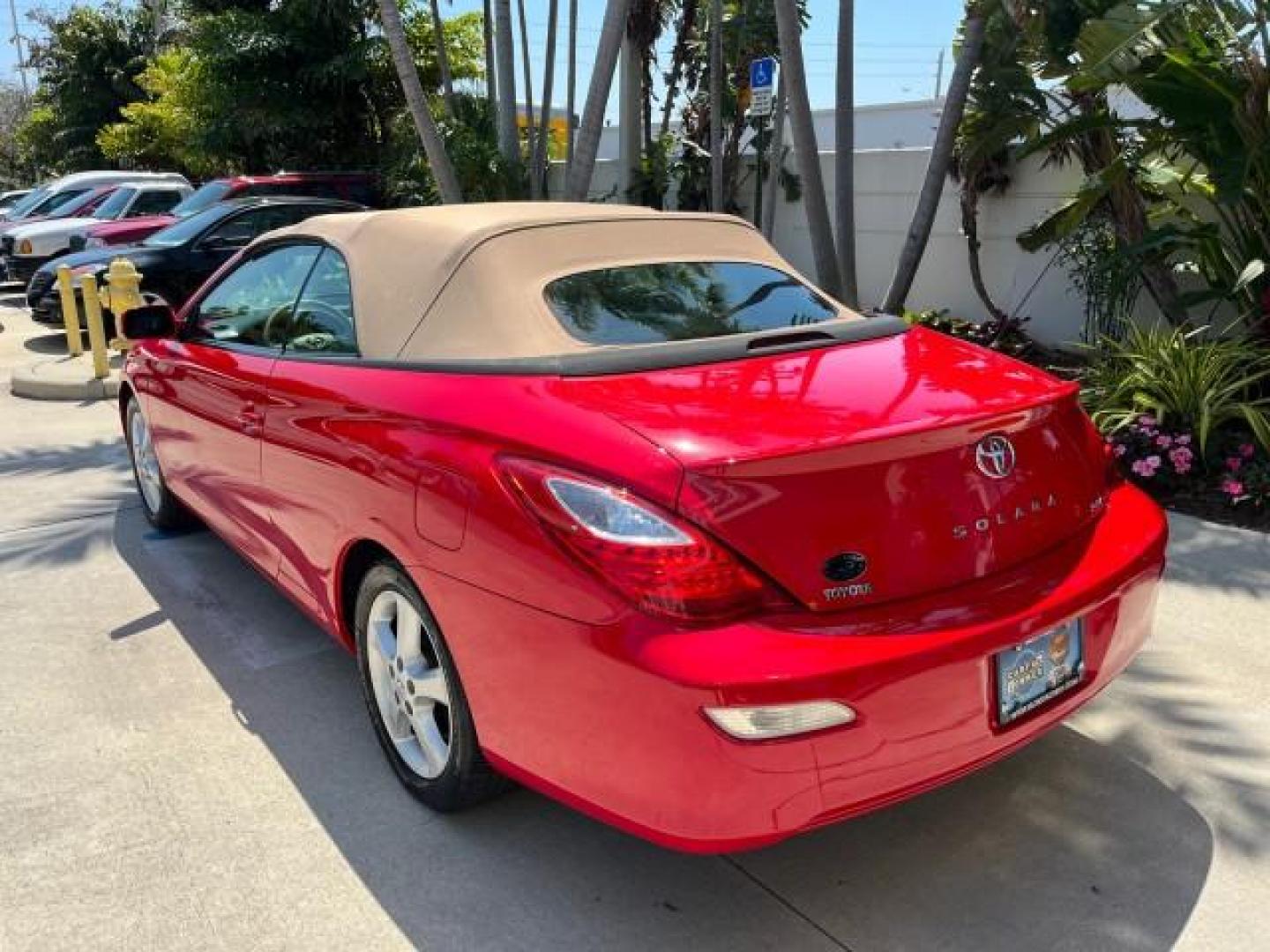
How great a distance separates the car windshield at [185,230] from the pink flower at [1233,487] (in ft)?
32.4

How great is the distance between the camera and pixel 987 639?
232cm

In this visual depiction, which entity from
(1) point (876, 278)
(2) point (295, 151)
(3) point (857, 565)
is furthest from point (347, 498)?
(2) point (295, 151)

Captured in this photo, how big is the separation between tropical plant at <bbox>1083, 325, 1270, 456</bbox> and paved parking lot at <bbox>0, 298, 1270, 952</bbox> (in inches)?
70.9

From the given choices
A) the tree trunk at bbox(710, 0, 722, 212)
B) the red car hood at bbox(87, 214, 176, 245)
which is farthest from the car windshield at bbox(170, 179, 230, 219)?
the tree trunk at bbox(710, 0, 722, 212)

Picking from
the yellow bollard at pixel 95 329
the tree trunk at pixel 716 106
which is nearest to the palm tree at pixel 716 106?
the tree trunk at pixel 716 106

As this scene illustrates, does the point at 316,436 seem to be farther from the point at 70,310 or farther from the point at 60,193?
the point at 60,193

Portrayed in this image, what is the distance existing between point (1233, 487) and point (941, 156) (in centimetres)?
401

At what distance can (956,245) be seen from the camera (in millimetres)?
9742

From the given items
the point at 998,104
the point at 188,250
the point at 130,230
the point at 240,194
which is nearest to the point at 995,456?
the point at 998,104

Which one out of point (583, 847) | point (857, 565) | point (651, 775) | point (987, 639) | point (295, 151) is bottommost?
point (583, 847)

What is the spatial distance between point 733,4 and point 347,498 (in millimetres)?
12867

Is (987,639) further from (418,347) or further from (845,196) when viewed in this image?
(845,196)

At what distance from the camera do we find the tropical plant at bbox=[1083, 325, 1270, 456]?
5.57 m

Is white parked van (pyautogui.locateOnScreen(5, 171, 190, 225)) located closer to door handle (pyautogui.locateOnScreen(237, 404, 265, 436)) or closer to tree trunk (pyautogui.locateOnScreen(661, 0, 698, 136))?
tree trunk (pyautogui.locateOnScreen(661, 0, 698, 136))
